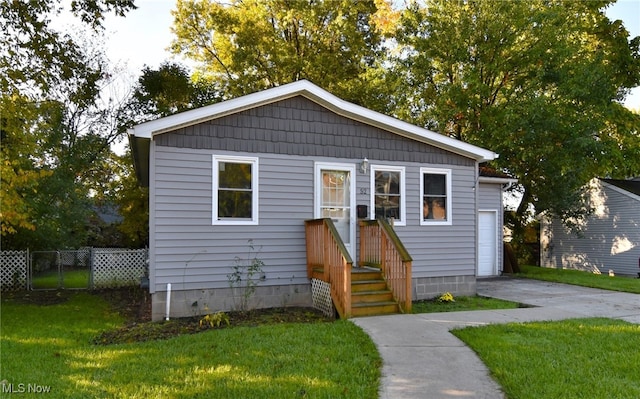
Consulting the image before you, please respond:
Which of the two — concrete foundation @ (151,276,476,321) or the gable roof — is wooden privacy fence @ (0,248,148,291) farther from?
the gable roof

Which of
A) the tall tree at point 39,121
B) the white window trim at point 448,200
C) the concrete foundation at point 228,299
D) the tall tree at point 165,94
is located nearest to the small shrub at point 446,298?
the concrete foundation at point 228,299

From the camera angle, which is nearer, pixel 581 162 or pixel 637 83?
pixel 581 162

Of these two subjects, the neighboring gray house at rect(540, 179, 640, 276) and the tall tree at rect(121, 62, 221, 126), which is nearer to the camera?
the neighboring gray house at rect(540, 179, 640, 276)

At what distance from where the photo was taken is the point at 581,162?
14133mm

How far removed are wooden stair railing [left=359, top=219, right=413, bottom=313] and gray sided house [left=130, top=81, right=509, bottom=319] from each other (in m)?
0.31

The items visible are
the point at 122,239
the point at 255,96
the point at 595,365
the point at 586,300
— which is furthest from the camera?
the point at 122,239

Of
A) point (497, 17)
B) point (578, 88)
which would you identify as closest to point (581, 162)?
point (578, 88)

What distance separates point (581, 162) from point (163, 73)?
1587cm

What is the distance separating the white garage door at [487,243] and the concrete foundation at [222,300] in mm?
7335

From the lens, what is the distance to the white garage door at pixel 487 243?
1377cm

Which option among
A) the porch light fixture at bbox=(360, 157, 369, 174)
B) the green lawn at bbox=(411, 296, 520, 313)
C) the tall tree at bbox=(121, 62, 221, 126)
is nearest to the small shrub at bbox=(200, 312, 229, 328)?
the green lawn at bbox=(411, 296, 520, 313)

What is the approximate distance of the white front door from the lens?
348 inches

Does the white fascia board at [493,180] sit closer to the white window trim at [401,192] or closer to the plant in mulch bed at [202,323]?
the white window trim at [401,192]

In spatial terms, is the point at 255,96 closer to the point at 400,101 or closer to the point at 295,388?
the point at 295,388
